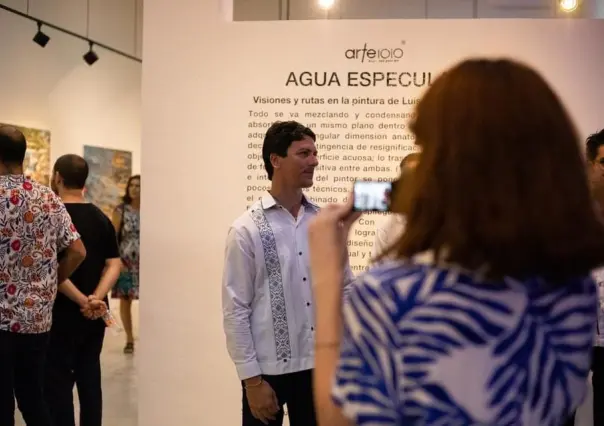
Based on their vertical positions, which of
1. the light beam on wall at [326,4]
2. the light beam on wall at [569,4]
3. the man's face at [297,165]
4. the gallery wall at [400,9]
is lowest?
the man's face at [297,165]

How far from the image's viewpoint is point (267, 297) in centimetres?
275

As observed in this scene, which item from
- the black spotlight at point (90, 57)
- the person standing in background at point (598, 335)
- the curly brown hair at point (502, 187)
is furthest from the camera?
the black spotlight at point (90, 57)

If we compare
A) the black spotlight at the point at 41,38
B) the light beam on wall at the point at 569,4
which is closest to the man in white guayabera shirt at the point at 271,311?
the light beam on wall at the point at 569,4

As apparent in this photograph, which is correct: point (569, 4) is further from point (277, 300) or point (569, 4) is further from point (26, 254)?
point (26, 254)

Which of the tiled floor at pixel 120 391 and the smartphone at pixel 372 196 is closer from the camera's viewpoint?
the smartphone at pixel 372 196

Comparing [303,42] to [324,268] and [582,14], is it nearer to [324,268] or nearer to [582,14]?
[582,14]

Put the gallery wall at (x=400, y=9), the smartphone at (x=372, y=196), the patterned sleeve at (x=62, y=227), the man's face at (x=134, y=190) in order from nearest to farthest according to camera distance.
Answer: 1. the smartphone at (x=372, y=196)
2. the patterned sleeve at (x=62, y=227)
3. the gallery wall at (x=400, y=9)
4. the man's face at (x=134, y=190)

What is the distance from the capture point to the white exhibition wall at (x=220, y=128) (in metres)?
3.99

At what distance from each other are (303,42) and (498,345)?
322 cm

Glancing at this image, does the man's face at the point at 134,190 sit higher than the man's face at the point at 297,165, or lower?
higher

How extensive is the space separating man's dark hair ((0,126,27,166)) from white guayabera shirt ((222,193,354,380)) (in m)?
1.14

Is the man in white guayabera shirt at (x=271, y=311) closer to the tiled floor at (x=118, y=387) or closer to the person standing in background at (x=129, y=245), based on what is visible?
the tiled floor at (x=118, y=387)

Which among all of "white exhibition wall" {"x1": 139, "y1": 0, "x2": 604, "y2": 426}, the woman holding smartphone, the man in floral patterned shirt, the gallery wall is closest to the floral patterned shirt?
the man in floral patterned shirt

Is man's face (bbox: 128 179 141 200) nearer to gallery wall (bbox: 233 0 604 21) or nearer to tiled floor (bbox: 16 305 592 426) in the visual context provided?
tiled floor (bbox: 16 305 592 426)
